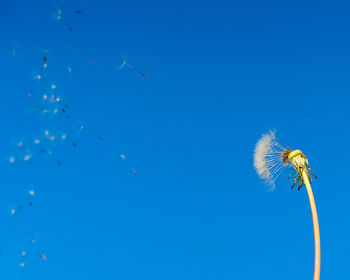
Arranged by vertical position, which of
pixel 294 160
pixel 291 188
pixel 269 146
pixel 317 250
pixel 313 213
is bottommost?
pixel 317 250

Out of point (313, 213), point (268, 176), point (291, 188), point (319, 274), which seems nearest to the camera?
point (319, 274)

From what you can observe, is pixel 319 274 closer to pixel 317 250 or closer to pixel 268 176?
pixel 317 250

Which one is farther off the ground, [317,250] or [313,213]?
[313,213]

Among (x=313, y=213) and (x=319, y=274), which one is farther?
(x=313, y=213)

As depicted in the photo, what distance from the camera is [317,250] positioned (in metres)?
9.27

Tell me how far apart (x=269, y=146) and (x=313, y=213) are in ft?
14.1

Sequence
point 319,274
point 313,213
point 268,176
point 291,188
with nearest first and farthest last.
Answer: point 319,274, point 313,213, point 291,188, point 268,176

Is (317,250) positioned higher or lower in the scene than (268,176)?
lower

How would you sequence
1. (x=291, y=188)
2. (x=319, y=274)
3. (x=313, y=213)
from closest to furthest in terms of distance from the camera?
1. (x=319, y=274)
2. (x=313, y=213)
3. (x=291, y=188)

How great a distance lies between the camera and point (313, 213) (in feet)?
32.0

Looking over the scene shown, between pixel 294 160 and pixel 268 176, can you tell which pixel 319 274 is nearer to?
pixel 294 160

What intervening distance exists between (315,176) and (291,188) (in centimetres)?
90

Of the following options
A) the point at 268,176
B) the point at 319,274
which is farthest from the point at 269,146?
the point at 319,274

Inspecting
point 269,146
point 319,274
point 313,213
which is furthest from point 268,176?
point 319,274
